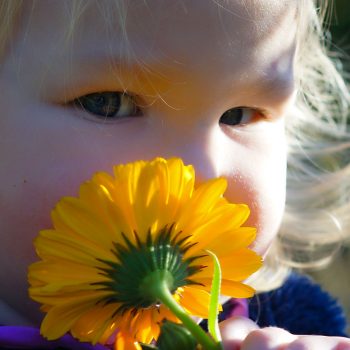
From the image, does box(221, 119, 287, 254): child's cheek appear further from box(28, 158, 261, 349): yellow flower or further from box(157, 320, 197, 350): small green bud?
box(157, 320, 197, 350): small green bud

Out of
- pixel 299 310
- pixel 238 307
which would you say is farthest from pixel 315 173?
pixel 238 307

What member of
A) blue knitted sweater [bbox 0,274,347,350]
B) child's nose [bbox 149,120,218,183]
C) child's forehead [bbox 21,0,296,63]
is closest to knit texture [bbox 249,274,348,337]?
blue knitted sweater [bbox 0,274,347,350]

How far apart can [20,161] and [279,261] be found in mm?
1001

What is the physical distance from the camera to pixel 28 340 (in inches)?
43.8

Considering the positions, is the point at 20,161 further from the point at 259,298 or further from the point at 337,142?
the point at 337,142

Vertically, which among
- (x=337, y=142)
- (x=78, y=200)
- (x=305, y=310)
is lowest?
(x=305, y=310)

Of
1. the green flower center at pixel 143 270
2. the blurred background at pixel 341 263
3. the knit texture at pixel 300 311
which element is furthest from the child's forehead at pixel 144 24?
the blurred background at pixel 341 263

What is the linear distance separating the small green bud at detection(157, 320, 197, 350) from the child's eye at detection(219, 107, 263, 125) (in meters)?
0.43

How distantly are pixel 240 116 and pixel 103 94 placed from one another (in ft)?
0.83

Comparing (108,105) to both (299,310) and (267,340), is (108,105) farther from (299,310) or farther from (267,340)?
(299,310)

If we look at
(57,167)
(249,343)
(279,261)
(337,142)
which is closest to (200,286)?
(249,343)

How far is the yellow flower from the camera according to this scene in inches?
38.7

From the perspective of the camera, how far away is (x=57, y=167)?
1114mm

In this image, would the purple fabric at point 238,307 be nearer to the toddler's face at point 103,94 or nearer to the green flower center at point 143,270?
the toddler's face at point 103,94
